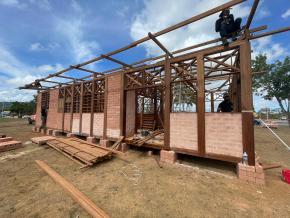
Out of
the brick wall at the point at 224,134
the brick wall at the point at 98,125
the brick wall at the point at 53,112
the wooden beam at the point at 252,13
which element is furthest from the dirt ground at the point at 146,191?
the brick wall at the point at 53,112

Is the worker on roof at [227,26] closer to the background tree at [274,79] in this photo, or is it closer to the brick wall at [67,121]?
the brick wall at [67,121]

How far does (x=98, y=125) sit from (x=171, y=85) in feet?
17.0

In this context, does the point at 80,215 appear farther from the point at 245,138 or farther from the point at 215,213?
the point at 245,138

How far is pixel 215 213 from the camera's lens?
3.00m

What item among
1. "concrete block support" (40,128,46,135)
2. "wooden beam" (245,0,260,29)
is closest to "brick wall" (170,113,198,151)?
"wooden beam" (245,0,260,29)

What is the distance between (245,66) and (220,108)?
2527mm

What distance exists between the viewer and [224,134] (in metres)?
4.80

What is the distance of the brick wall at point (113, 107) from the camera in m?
8.05

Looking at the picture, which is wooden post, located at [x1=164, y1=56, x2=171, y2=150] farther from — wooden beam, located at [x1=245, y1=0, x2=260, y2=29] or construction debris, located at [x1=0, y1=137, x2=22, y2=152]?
construction debris, located at [x1=0, y1=137, x2=22, y2=152]

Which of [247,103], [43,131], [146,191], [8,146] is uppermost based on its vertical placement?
[247,103]

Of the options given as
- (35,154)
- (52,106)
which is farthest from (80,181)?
(52,106)

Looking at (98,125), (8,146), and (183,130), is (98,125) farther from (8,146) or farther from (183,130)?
(183,130)

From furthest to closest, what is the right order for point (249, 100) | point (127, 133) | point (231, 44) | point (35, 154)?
1. point (127, 133)
2. point (35, 154)
3. point (231, 44)
4. point (249, 100)

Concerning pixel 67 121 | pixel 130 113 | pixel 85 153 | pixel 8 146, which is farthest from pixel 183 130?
pixel 67 121
